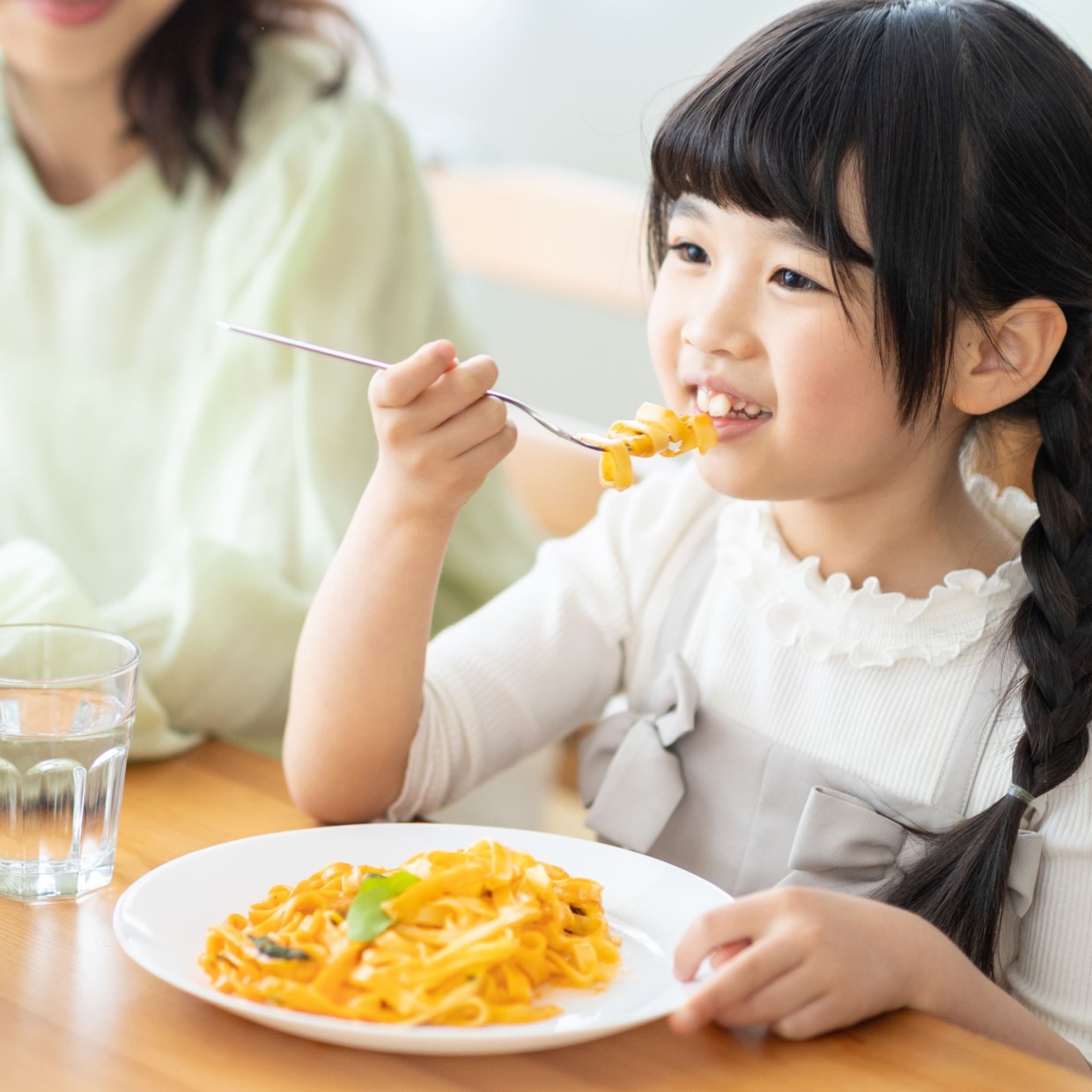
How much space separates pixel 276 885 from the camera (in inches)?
33.2

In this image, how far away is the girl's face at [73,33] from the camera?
1516 mm

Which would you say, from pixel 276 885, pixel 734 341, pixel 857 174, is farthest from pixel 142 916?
pixel 857 174

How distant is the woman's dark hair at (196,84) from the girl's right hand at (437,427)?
0.74m

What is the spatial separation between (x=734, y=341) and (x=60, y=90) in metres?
1.00

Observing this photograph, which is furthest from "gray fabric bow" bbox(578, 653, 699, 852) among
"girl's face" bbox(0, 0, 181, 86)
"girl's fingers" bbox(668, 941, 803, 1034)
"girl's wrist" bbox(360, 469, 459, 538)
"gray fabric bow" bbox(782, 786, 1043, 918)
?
"girl's face" bbox(0, 0, 181, 86)

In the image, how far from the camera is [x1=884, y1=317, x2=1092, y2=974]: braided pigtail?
967 millimetres

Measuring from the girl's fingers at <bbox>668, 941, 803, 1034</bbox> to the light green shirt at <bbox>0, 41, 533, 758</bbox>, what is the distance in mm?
717

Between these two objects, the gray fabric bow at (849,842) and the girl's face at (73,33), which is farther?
the girl's face at (73,33)

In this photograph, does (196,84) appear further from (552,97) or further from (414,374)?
(552,97)

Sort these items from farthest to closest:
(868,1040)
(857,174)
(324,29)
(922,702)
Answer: (324,29) → (922,702) → (857,174) → (868,1040)

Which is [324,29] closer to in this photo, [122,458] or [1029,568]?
[122,458]

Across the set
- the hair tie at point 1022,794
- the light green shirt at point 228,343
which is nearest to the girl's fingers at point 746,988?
the hair tie at point 1022,794

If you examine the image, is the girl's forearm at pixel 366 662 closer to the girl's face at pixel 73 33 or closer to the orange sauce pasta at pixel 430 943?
the orange sauce pasta at pixel 430 943

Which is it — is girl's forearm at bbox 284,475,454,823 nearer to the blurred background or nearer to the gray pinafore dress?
the gray pinafore dress
